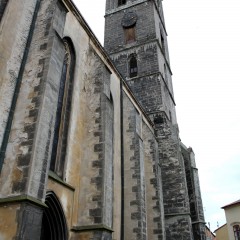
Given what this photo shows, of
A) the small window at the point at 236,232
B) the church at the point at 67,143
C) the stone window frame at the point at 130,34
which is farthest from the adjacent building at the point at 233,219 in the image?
the stone window frame at the point at 130,34

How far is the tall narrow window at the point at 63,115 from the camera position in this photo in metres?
8.02

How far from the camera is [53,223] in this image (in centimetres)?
732

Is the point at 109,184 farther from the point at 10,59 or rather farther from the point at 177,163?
the point at 177,163

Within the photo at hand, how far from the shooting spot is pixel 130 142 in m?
12.9

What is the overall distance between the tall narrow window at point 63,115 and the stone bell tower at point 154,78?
902cm

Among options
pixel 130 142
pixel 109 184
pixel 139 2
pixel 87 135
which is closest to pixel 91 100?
pixel 87 135

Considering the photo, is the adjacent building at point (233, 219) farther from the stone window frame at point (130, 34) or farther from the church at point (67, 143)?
the stone window frame at point (130, 34)

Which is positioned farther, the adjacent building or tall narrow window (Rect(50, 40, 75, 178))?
the adjacent building

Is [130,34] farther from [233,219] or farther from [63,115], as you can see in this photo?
[233,219]

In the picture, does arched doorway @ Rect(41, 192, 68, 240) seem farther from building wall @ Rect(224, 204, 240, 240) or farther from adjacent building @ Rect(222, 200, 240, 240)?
building wall @ Rect(224, 204, 240, 240)

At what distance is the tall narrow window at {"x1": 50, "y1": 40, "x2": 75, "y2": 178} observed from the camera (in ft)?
26.3

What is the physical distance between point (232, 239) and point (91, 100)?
880 inches

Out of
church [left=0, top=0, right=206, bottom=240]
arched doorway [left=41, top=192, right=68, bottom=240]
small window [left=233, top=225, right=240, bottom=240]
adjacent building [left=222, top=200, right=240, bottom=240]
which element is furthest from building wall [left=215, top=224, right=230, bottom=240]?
arched doorway [left=41, top=192, right=68, bottom=240]

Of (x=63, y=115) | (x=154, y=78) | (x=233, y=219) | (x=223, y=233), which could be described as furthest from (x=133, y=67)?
(x=223, y=233)
